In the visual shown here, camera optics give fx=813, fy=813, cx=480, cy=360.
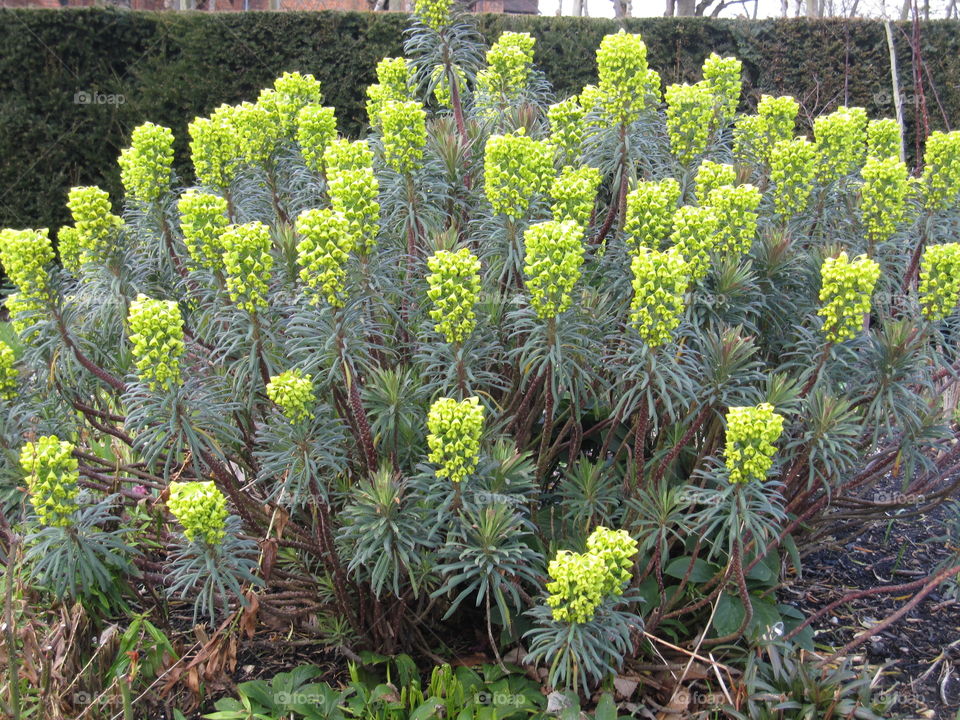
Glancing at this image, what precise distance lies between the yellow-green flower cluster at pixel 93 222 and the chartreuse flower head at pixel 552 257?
6.56ft

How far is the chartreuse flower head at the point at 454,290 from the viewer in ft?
9.20

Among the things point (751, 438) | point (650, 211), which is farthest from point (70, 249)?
point (751, 438)

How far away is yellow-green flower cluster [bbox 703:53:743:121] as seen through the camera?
4395mm

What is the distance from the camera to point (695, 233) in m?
3.08

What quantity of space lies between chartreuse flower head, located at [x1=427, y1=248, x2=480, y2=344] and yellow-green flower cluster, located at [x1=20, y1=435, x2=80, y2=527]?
4.61 feet

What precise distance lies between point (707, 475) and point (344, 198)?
1.64 m

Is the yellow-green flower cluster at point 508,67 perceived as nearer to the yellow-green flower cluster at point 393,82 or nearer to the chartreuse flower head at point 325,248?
the yellow-green flower cluster at point 393,82

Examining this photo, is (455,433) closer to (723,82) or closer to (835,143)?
(835,143)

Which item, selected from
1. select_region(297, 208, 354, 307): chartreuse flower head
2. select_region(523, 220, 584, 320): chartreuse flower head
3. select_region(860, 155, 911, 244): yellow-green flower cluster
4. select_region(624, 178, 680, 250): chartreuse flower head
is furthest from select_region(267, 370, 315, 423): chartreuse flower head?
select_region(860, 155, 911, 244): yellow-green flower cluster

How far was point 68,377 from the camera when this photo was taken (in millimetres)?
3588

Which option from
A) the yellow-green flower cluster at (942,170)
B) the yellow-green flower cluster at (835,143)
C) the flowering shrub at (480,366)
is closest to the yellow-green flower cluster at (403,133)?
the flowering shrub at (480,366)

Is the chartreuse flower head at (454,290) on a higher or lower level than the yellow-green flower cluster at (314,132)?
lower

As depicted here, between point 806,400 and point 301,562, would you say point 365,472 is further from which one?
point 806,400

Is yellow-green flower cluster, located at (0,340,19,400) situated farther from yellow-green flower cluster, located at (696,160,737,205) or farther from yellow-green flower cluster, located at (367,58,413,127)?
yellow-green flower cluster, located at (696,160,737,205)
